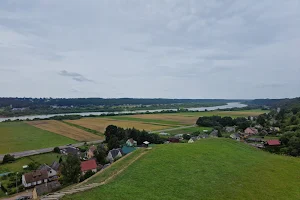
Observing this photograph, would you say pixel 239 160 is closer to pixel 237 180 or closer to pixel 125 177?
pixel 237 180

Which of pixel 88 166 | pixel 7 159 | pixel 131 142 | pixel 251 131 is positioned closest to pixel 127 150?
pixel 131 142

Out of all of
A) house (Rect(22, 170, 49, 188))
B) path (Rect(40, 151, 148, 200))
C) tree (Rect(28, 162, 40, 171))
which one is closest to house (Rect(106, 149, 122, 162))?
house (Rect(22, 170, 49, 188))

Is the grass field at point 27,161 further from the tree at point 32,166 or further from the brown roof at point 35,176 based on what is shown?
the brown roof at point 35,176

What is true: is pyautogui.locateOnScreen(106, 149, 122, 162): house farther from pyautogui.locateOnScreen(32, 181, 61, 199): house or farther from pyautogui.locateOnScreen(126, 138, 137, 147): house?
pyautogui.locateOnScreen(32, 181, 61, 199): house

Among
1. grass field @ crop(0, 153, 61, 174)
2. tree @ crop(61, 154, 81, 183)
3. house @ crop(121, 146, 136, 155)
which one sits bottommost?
grass field @ crop(0, 153, 61, 174)

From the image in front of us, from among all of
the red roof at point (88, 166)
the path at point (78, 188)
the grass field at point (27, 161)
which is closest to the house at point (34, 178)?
the red roof at point (88, 166)

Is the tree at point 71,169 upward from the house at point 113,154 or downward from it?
upward
